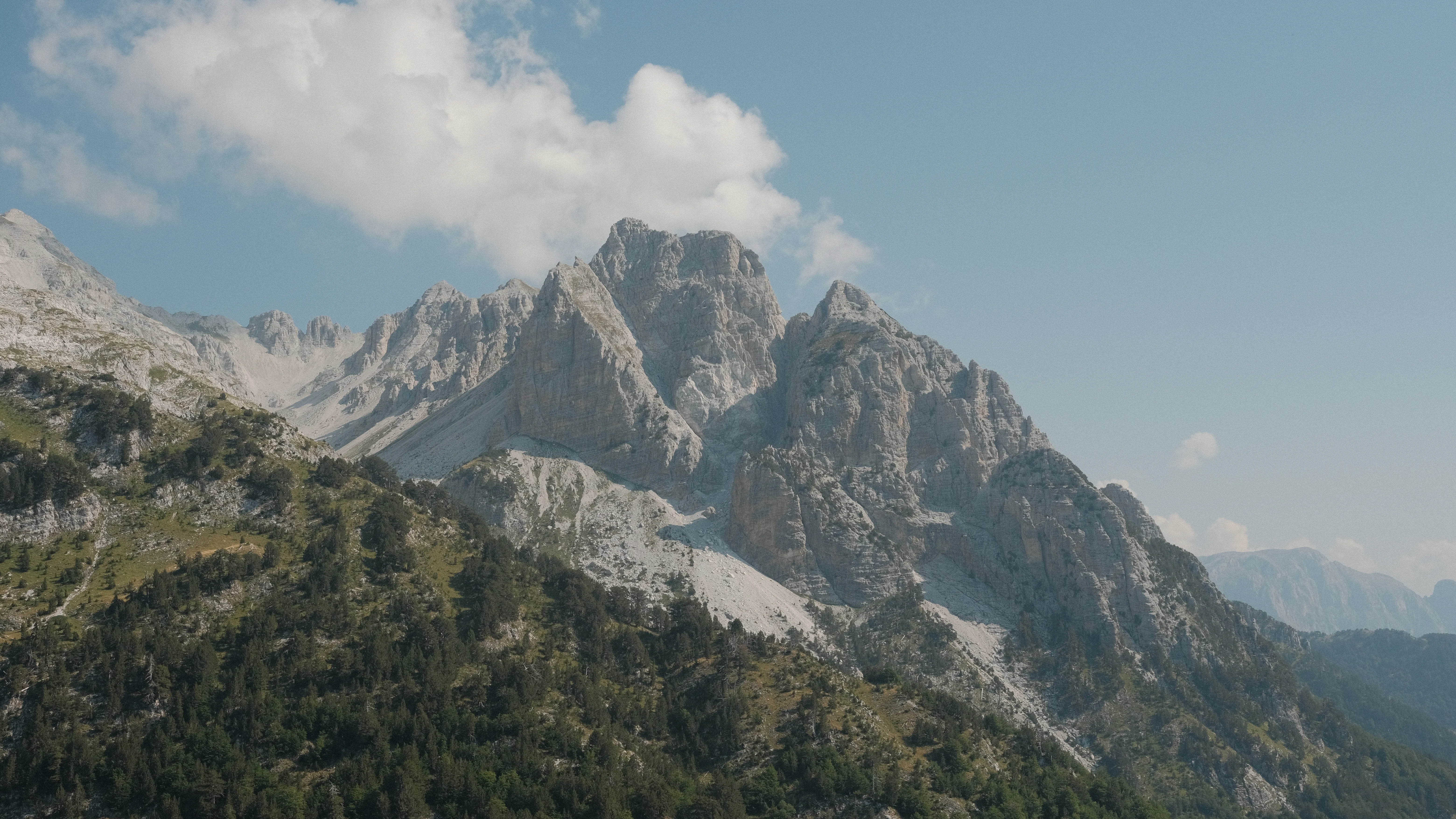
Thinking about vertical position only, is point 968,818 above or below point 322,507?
below

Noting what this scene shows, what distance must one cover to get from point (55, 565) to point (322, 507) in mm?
39852

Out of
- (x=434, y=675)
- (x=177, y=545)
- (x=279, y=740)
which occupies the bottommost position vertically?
(x=279, y=740)

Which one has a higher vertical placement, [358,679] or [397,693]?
[358,679]

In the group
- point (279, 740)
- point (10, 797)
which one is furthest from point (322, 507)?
point (10, 797)

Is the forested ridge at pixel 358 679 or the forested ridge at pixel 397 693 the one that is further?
the forested ridge at pixel 358 679

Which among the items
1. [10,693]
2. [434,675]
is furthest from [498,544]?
[10,693]

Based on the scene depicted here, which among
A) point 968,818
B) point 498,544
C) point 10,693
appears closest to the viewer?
point 10,693

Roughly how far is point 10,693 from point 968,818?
120376 millimetres

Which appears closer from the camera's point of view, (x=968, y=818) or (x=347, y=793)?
(x=347, y=793)

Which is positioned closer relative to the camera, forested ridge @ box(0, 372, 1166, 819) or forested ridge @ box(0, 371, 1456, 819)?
forested ridge @ box(0, 372, 1166, 819)

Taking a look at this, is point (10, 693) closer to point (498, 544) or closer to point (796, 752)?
point (498, 544)

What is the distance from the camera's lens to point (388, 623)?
15262 cm

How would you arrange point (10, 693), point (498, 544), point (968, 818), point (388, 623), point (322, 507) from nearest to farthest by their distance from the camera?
point (10, 693), point (968, 818), point (388, 623), point (322, 507), point (498, 544)

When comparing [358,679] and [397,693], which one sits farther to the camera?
[358,679]
